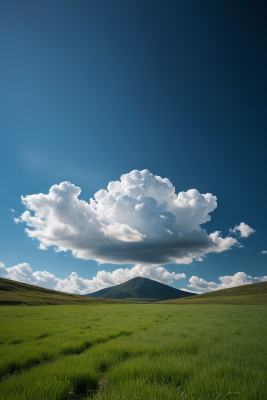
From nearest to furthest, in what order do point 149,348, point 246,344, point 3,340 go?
point 149,348 → point 246,344 → point 3,340

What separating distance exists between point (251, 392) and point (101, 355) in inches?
181

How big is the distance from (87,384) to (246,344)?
7.32 metres

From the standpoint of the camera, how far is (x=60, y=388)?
3711 mm

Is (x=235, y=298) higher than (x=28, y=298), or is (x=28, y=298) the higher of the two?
(x=235, y=298)

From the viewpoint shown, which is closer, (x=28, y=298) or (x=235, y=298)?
(x=28, y=298)

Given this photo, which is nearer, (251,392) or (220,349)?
(251,392)

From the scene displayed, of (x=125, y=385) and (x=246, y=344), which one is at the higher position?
(x=125, y=385)

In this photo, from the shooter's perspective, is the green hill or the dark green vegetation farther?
the dark green vegetation

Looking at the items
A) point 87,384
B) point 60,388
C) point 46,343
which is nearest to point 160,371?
point 87,384

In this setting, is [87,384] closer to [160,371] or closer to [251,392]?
[160,371]

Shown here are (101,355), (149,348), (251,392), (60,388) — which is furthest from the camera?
(149,348)

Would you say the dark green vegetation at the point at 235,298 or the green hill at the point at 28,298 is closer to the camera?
the green hill at the point at 28,298

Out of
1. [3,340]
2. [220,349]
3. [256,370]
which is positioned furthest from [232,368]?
[3,340]

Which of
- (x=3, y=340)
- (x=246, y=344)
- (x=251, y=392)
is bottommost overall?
(x=3, y=340)
